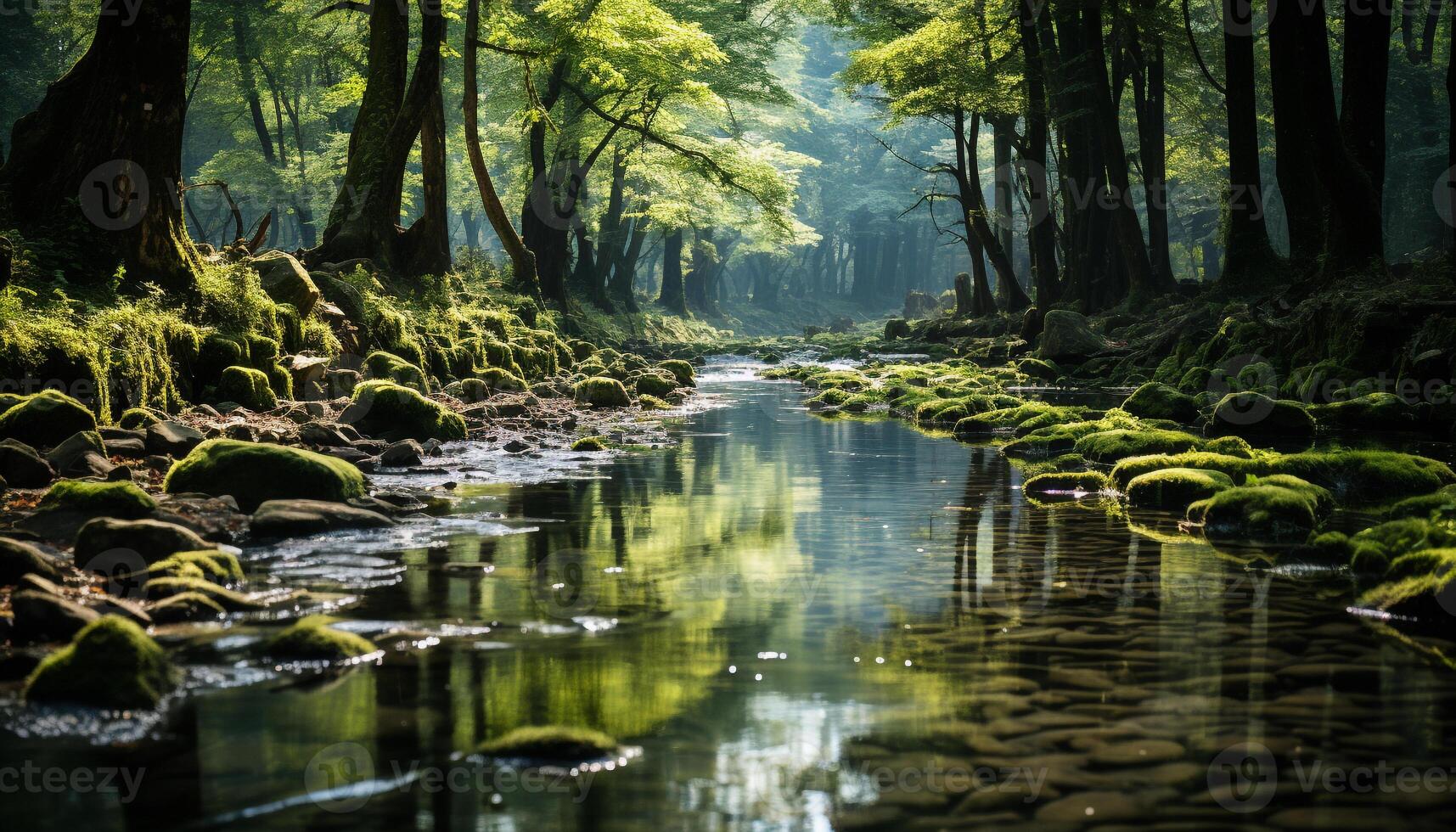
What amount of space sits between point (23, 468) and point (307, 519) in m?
1.89

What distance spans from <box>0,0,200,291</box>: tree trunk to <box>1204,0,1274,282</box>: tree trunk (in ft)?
47.2

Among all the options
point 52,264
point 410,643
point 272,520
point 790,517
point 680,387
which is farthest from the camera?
point 680,387

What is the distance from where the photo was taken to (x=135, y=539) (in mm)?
5246

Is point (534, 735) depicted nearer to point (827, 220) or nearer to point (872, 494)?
point (872, 494)

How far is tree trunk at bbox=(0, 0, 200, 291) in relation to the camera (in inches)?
389

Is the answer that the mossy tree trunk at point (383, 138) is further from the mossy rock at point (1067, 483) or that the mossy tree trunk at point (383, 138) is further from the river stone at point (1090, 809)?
the river stone at point (1090, 809)

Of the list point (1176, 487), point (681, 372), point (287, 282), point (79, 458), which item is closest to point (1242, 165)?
point (681, 372)

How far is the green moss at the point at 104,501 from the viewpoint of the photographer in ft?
19.6

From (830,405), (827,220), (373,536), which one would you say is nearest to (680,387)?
(830,405)

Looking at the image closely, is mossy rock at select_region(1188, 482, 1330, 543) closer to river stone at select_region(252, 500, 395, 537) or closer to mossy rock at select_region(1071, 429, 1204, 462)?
mossy rock at select_region(1071, 429, 1204, 462)

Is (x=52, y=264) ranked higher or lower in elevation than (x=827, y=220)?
lower

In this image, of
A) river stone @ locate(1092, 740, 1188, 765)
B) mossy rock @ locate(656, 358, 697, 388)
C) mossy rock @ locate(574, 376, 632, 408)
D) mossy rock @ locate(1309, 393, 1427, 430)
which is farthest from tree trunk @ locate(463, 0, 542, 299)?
river stone @ locate(1092, 740, 1188, 765)

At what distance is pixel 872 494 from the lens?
28.6ft

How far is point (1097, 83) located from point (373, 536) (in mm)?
19085
